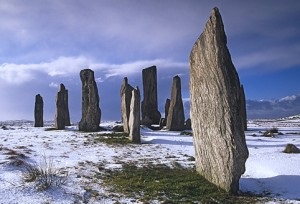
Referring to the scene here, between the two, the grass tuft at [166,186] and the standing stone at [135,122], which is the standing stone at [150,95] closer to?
the standing stone at [135,122]

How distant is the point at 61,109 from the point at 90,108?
5.14 metres

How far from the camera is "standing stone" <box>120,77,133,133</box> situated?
27969mm

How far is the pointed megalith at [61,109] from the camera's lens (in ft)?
113

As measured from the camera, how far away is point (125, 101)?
28688mm

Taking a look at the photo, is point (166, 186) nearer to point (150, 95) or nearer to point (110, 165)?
point (110, 165)

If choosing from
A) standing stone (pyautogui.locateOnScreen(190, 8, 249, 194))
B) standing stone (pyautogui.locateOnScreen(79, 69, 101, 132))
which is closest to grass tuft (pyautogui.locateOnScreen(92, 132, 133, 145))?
standing stone (pyautogui.locateOnScreen(79, 69, 101, 132))

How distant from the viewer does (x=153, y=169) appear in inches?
597

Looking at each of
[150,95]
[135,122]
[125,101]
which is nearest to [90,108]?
[125,101]

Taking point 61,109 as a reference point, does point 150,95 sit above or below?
above

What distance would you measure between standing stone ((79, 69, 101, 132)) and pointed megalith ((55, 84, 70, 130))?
3711 millimetres

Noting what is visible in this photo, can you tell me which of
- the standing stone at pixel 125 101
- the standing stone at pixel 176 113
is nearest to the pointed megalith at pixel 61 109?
the standing stone at pixel 125 101

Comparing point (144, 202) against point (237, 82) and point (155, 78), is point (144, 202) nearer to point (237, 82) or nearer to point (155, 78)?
point (237, 82)

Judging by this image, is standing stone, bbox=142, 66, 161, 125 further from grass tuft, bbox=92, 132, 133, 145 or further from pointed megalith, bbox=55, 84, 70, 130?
grass tuft, bbox=92, 132, 133, 145

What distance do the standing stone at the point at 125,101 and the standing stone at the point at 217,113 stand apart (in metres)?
14.2
